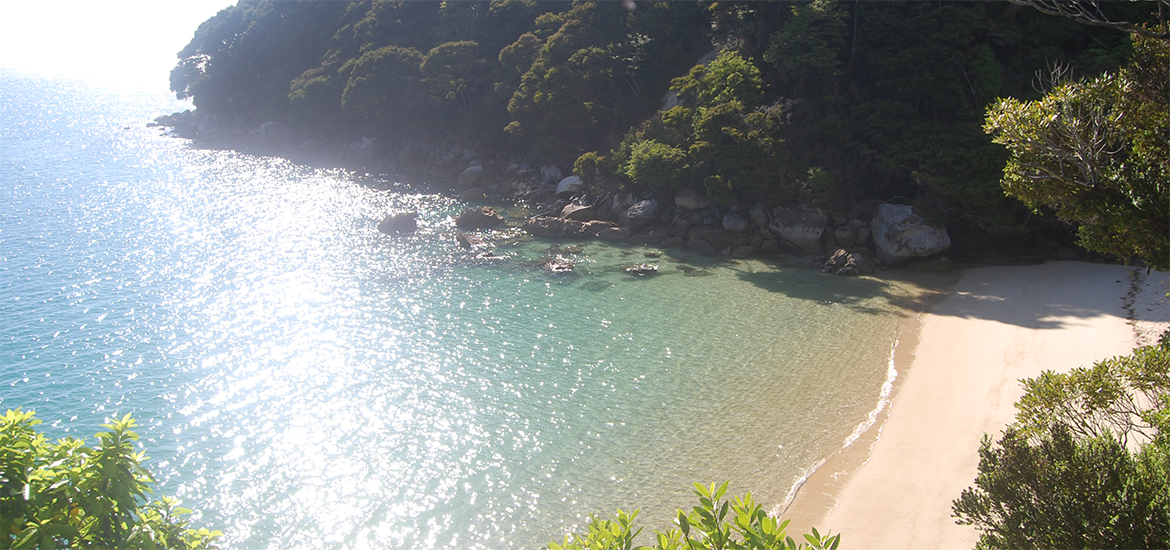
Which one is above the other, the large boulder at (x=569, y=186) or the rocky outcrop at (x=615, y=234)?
the large boulder at (x=569, y=186)

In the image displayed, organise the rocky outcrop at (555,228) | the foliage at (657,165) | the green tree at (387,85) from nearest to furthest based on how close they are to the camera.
A: the foliage at (657,165) → the rocky outcrop at (555,228) → the green tree at (387,85)

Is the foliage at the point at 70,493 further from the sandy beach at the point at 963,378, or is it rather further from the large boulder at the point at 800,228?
the large boulder at the point at 800,228

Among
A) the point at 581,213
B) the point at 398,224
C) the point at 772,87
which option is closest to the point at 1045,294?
the point at 772,87

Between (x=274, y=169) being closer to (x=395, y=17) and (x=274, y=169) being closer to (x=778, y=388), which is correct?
(x=395, y=17)

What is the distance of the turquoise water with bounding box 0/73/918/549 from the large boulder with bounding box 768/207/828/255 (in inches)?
114

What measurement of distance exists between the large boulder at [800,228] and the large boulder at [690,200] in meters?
4.31

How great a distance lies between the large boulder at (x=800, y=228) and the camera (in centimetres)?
3344

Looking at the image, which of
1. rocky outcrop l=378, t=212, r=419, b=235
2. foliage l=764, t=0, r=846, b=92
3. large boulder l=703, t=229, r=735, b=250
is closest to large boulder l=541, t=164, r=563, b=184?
rocky outcrop l=378, t=212, r=419, b=235

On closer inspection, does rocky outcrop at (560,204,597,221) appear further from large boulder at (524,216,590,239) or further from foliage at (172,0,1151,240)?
foliage at (172,0,1151,240)

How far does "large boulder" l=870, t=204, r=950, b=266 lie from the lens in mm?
30594

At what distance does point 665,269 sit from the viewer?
32500mm

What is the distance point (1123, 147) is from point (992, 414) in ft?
38.7

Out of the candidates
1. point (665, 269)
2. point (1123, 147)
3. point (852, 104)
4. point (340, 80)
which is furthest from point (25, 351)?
point (340, 80)

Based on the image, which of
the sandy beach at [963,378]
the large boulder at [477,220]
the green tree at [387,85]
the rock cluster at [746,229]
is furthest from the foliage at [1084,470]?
the green tree at [387,85]
